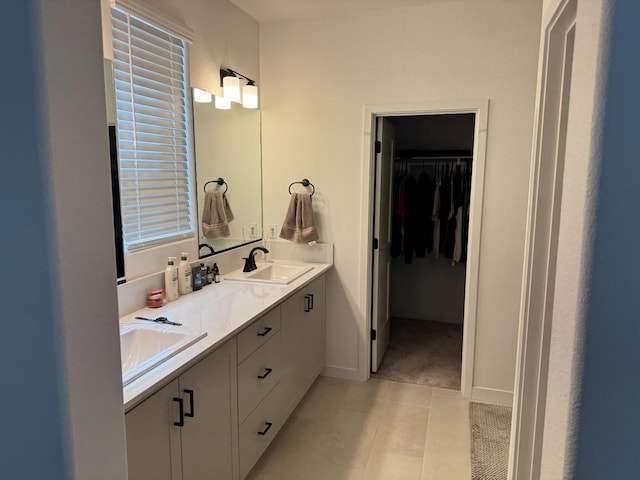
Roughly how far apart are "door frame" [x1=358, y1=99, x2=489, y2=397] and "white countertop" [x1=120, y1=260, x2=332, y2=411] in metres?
0.55

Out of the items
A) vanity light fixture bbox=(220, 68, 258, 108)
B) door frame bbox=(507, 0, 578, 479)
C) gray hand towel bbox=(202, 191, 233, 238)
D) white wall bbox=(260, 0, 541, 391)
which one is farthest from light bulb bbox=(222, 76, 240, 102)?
door frame bbox=(507, 0, 578, 479)

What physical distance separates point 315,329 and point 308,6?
220cm

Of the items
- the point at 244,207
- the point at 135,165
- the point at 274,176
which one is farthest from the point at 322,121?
the point at 135,165

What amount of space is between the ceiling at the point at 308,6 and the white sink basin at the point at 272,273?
177 cm

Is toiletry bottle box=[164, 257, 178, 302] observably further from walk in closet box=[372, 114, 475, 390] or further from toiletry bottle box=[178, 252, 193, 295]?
walk in closet box=[372, 114, 475, 390]

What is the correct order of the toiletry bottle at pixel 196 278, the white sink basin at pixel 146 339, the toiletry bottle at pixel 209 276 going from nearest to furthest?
the white sink basin at pixel 146 339 < the toiletry bottle at pixel 196 278 < the toiletry bottle at pixel 209 276

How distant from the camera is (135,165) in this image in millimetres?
2236

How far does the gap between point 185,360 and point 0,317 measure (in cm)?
89

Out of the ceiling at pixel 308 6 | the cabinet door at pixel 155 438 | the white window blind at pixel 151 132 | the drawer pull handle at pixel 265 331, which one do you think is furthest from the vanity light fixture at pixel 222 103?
the cabinet door at pixel 155 438

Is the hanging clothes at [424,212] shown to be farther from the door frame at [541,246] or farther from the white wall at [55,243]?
the white wall at [55,243]

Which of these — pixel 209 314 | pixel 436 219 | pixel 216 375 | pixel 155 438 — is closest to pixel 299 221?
pixel 209 314

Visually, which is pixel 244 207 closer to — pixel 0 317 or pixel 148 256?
pixel 148 256

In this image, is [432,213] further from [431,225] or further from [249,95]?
[249,95]

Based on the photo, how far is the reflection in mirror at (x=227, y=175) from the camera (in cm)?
279
